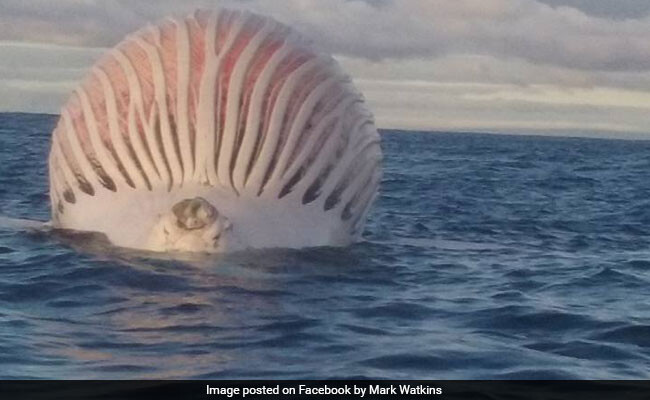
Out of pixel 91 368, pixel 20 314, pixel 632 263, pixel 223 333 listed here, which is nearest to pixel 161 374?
pixel 91 368

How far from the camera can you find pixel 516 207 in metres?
25.9

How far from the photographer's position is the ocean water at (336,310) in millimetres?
10398

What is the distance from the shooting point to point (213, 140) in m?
14.1

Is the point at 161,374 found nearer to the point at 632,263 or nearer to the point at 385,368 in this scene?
the point at 385,368
